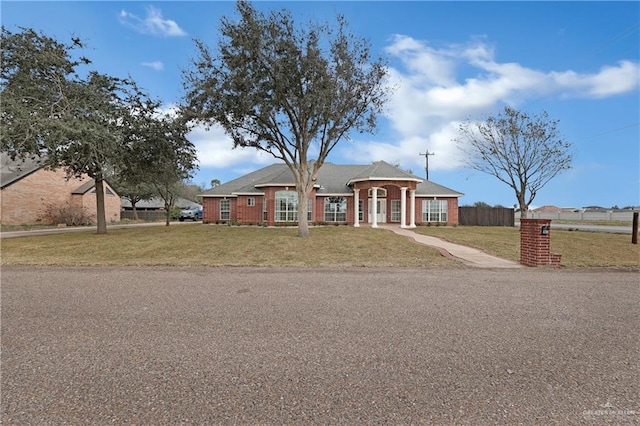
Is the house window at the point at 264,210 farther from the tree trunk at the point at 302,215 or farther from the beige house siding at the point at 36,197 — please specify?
the beige house siding at the point at 36,197

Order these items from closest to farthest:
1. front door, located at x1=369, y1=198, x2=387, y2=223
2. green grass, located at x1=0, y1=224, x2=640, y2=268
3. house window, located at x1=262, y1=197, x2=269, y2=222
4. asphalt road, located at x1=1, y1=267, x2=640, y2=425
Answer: asphalt road, located at x1=1, y1=267, x2=640, y2=425 → green grass, located at x1=0, y1=224, x2=640, y2=268 → house window, located at x1=262, y1=197, x2=269, y2=222 → front door, located at x1=369, y1=198, x2=387, y2=223

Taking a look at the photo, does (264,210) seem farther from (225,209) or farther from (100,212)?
(100,212)

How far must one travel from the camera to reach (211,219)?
2916 cm

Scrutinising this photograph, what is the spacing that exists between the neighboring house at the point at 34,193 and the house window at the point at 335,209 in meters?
18.4

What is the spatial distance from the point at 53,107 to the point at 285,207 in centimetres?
1497

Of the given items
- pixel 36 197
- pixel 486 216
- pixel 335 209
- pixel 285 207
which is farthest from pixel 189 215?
pixel 486 216

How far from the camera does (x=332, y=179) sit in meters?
28.5

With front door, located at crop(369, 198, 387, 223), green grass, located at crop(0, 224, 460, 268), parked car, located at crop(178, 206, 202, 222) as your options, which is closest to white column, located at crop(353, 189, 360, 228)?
front door, located at crop(369, 198, 387, 223)

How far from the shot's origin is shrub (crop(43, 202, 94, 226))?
29009mm

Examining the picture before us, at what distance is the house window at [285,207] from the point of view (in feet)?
83.6

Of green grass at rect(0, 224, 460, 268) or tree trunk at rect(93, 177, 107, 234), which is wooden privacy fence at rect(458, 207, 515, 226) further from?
tree trunk at rect(93, 177, 107, 234)

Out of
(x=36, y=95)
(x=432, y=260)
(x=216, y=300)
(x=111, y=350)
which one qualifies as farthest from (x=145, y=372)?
(x=36, y=95)

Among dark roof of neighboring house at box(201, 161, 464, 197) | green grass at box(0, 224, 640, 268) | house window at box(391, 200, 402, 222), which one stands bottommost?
green grass at box(0, 224, 640, 268)

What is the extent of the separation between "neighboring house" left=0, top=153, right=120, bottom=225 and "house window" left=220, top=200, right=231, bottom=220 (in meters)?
10.2
